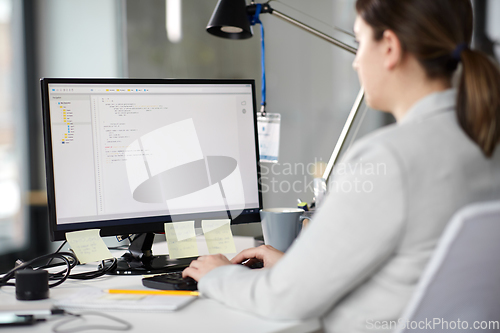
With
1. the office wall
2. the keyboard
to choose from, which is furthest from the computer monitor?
the office wall

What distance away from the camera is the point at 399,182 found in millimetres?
564

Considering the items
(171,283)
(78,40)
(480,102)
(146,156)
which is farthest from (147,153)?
(78,40)

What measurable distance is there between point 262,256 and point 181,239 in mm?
218

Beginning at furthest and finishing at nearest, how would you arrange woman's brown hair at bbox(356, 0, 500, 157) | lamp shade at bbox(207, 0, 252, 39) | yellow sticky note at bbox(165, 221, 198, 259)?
1. lamp shade at bbox(207, 0, 252, 39)
2. yellow sticky note at bbox(165, 221, 198, 259)
3. woman's brown hair at bbox(356, 0, 500, 157)

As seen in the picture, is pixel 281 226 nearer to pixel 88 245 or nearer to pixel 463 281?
pixel 88 245

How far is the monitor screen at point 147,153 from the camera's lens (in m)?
0.96

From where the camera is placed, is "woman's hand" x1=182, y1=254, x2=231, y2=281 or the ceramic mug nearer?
"woman's hand" x1=182, y1=254, x2=231, y2=281

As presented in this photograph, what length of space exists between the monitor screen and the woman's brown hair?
0.48 meters

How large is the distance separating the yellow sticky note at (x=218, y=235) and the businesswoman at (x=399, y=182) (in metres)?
0.34

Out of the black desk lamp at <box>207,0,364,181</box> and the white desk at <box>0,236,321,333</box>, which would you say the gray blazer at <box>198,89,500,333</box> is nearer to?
the white desk at <box>0,236,321,333</box>

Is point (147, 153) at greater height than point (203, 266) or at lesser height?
greater

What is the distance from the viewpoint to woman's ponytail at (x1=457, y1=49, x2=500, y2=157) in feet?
2.02

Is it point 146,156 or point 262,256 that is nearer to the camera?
point 262,256

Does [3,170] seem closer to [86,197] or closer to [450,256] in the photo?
[86,197]
